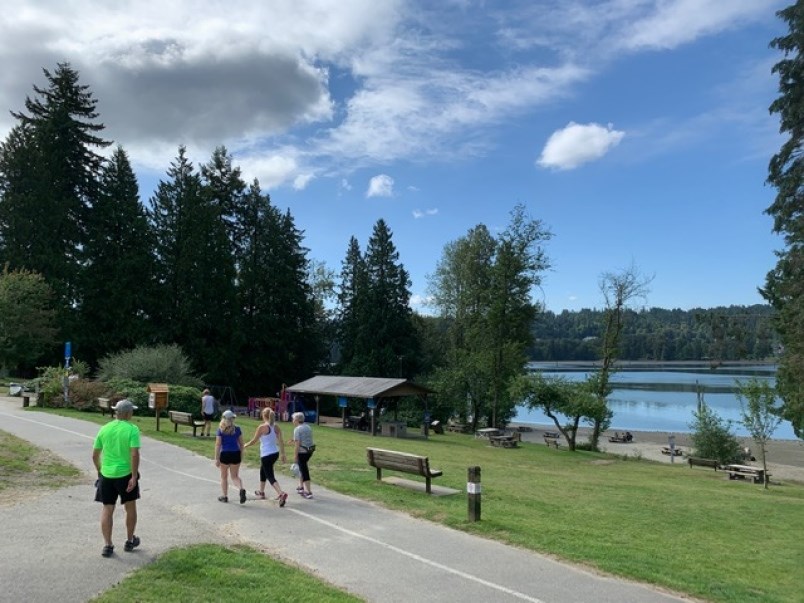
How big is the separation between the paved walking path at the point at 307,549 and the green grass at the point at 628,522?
1.87 feet

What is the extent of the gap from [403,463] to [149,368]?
24234 mm

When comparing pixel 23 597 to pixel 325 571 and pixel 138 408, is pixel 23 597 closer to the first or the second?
pixel 325 571

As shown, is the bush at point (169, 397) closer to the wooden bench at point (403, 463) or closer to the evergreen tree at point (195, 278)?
the wooden bench at point (403, 463)

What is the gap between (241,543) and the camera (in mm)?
7711

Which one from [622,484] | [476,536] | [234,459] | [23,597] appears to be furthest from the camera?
[622,484]

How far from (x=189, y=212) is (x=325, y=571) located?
48390 millimetres

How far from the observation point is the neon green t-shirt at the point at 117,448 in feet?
23.1

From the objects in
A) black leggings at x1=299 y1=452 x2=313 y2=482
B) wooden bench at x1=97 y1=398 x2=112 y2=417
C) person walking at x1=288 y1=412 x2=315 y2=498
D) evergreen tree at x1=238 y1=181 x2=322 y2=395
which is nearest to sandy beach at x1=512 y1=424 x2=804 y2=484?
evergreen tree at x1=238 y1=181 x2=322 y2=395

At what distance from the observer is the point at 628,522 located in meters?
11.5

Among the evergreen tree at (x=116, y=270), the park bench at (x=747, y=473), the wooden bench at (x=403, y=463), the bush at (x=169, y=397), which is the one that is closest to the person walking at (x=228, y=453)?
the wooden bench at (x=403, y=463)

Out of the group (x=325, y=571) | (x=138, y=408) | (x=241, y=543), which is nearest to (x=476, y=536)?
(x=325, y=571)

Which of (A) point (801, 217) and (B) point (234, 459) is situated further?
(A) point (801, 217)

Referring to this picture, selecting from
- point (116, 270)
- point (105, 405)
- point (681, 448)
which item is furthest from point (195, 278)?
point (681, 448)

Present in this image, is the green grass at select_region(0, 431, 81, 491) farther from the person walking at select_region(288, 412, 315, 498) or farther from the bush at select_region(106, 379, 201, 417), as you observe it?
the bush at select_region(106, 379, 201, 417)
